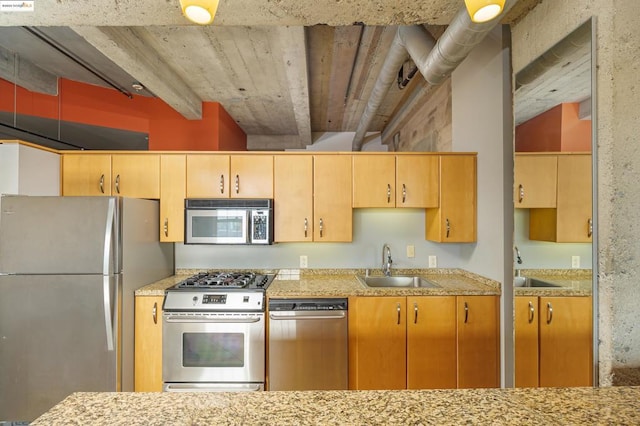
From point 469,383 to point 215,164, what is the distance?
2.76 metres

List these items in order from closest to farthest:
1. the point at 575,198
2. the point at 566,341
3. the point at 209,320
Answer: the point at 575,198
the point at 566,341
the point at 209,320

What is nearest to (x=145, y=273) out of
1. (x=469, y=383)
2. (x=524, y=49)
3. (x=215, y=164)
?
(x=215, y=164)

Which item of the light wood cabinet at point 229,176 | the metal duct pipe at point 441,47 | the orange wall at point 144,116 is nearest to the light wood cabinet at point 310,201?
the light wood cabinet at point 229,176

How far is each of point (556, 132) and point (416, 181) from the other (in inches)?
49.9

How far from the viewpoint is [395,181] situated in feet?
9.17

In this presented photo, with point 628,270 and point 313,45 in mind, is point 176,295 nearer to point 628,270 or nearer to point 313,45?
point 313,45

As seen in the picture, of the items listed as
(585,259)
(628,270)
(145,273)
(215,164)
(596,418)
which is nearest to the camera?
(596,418)

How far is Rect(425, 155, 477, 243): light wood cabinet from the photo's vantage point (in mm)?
2752

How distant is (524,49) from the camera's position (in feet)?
5.94

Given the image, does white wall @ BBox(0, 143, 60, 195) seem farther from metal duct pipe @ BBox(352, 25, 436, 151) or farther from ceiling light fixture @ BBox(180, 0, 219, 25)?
metal duct pipe @ BBox(352, 25, 436, 151)

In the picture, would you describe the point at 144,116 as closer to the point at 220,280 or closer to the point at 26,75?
the point at 26,75

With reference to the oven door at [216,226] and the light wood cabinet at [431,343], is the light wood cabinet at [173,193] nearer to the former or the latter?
the oven door at [216,226]

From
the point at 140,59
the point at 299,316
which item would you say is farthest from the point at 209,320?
the point at 140,59

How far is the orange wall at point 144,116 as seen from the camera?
10.9 feet
